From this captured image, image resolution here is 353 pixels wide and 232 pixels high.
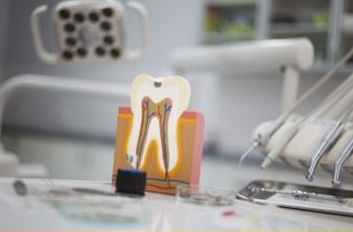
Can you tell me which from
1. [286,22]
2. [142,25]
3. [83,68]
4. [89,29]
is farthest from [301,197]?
[83,68]

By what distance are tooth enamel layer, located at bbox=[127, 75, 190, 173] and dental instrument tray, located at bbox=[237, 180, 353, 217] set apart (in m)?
0.15

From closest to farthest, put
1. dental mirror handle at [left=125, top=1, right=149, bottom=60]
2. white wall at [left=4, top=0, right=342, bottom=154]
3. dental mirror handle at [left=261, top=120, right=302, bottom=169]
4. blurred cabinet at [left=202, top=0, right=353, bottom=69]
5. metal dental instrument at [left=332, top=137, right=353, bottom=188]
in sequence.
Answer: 1. metal dental instrument at [left=332, top=137, right=353, bottom=188]
2. dental mirror handle at [left=261, top=120, right=302, bottom=169]
3. dental mirror handle at [left=125, top=1, right=149, bottom=60]
4. blurred cabinet at [left=202, top=0, right=353, bottom=69]
5. white wall at [left=4, top=0, right=342, bottom=154]

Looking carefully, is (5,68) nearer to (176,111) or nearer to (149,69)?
(149,69)

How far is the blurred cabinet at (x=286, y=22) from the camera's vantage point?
2385 mm

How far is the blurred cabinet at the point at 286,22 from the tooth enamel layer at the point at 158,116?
1.82 metres

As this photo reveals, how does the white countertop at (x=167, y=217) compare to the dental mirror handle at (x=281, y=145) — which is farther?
the dental mirror handle at (x=281, y=145)

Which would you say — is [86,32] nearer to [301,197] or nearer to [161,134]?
[161,134]

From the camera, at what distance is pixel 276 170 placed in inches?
91.7

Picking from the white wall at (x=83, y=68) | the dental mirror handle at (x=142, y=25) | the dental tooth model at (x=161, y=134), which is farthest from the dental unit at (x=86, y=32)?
the white wall at (x=83, y=68)

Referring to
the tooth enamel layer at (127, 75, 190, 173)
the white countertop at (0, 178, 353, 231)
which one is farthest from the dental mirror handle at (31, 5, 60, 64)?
the white countertop at (0, 178, 353, 231)

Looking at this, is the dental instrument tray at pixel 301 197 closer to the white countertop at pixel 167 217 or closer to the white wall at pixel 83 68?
the white countertop at pixel 167 217

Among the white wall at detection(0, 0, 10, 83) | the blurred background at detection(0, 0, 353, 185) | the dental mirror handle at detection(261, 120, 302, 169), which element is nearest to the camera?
the dental mirror handle at detection(261, 120, 302, 169)

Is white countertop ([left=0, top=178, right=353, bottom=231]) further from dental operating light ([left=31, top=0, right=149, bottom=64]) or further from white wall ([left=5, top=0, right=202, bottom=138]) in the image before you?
white wall ([left=5, top=0, right=202, bottom=138])

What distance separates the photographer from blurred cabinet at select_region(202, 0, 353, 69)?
7.82ft
